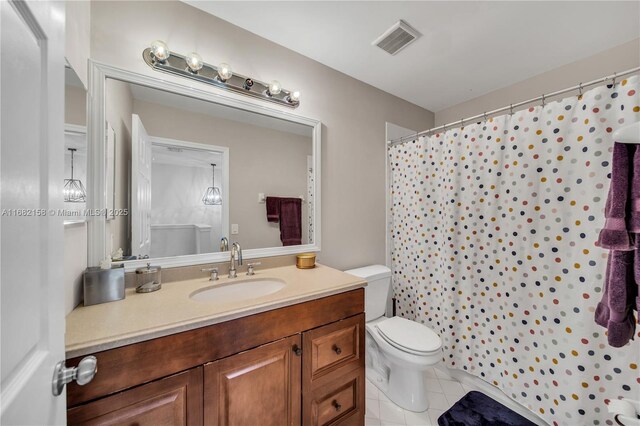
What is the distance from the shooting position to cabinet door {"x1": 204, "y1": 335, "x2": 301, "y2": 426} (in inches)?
34.4

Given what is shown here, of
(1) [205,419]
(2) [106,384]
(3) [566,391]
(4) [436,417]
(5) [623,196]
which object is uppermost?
(5) [623,196]

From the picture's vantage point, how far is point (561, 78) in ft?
5.95

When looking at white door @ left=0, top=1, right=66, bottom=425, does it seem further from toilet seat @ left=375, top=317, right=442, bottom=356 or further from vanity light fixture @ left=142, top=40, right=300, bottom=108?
toilet seat @ left=375, top=317, right=442, bottom=356

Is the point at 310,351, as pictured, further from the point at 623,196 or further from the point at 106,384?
the point at 623,196

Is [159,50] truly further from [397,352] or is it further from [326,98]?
[397,352]

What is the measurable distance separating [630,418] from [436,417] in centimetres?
97

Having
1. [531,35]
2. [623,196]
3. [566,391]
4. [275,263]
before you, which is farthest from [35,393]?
[531,35]

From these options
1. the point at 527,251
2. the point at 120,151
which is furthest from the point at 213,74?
the point at 527,251

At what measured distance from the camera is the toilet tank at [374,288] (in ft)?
6.13

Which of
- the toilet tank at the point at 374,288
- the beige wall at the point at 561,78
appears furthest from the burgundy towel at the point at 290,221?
the beige wall at the point at 561,78

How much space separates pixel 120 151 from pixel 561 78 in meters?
A: 2.97

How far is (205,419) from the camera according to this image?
2.79 feet

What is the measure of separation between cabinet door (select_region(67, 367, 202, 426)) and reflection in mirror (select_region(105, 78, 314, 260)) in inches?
25.9

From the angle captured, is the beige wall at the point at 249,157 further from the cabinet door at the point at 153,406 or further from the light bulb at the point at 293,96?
the cabinet door at the point at 153,406
